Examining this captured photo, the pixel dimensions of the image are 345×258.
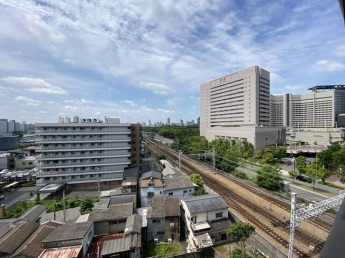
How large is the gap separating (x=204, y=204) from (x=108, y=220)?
9.52m

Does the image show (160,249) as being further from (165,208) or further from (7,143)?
(7,143)

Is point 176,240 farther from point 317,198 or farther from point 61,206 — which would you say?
point 317,198

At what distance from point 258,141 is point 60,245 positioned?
53903mm

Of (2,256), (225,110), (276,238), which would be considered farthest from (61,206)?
(225,110)

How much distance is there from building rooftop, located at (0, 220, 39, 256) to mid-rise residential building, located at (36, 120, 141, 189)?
12960 millimetres

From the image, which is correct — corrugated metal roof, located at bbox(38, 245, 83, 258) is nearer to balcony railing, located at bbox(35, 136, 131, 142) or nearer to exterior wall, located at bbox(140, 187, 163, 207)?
exterior wall, located at bbox(140, 187, 163, 207)

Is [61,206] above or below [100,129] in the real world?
below

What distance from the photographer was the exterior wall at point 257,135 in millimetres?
54844

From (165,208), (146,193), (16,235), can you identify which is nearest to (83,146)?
(146,193)

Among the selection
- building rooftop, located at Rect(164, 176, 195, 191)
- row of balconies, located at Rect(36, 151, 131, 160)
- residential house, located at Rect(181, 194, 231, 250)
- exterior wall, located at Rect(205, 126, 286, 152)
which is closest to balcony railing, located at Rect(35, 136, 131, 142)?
row of balconies, located at Rect(36, 151, 131, 160)

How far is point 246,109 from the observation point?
214 ft

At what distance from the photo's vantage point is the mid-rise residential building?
29391 millimetres

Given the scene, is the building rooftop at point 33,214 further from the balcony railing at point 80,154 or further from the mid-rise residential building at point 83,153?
the balcony railing at point 80,154

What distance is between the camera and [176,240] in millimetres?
18094
